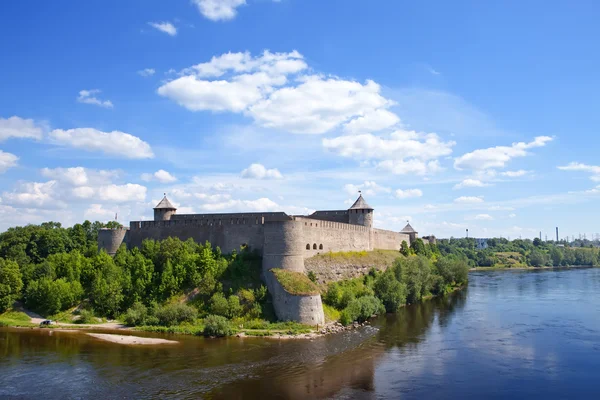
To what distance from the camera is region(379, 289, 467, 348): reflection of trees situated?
20.6 meters

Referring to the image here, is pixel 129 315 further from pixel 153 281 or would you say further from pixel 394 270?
pixel 394 270

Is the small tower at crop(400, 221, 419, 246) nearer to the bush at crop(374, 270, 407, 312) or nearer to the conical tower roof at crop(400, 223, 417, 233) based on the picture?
the conical tower roof at crop(400, 223, 417, 233)

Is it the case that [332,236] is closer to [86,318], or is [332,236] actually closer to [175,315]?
[175,315]

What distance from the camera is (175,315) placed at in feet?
73.7

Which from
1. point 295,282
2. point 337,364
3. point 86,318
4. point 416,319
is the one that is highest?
point 295,282

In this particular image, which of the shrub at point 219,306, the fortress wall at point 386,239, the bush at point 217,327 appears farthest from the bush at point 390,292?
the bush at point 217,327

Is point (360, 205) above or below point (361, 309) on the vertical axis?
above

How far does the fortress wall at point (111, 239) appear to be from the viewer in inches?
1187

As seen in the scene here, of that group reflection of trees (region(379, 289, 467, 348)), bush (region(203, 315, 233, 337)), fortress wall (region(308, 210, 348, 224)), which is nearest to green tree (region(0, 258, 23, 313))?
bush (region(203, 315, 233, 337))

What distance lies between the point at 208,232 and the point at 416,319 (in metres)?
12.6

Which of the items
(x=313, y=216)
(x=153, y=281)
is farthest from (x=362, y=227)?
(x=153, y=281)

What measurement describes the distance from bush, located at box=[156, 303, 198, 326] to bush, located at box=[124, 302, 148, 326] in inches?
26.1

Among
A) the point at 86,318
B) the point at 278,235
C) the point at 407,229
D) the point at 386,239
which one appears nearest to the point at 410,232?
the point at 407,229

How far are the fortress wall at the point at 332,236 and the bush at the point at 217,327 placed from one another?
7.01m
